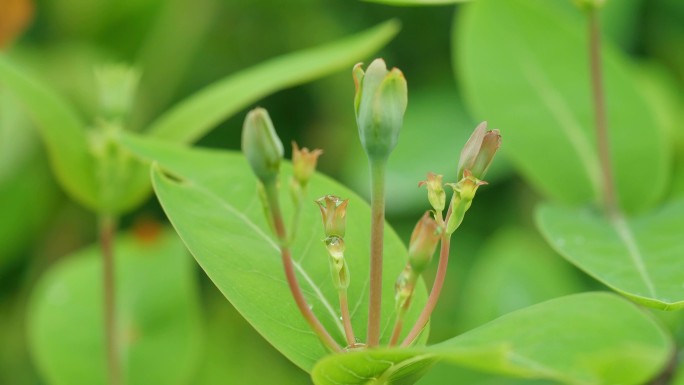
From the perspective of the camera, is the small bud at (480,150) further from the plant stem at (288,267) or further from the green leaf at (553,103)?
the green leaf at (553,103)

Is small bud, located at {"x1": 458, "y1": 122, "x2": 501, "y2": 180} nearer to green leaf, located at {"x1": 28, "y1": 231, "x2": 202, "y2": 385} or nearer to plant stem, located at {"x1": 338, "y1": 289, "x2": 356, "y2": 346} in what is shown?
plant stem, located at {"x1": 338, "y1": 289, "x2": 356, "y2": 346}

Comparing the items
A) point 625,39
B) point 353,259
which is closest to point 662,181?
point 353,259

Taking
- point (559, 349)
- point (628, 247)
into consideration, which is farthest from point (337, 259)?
point (628, 247)

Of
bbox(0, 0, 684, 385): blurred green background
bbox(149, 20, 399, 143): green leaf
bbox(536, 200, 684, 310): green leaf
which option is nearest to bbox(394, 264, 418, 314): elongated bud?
bbox(536, 200, 684, 310): green leaf

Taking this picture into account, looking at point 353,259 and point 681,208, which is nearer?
point 353,259

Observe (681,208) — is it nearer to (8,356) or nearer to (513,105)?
(513,105)

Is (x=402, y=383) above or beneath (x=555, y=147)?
beneath
